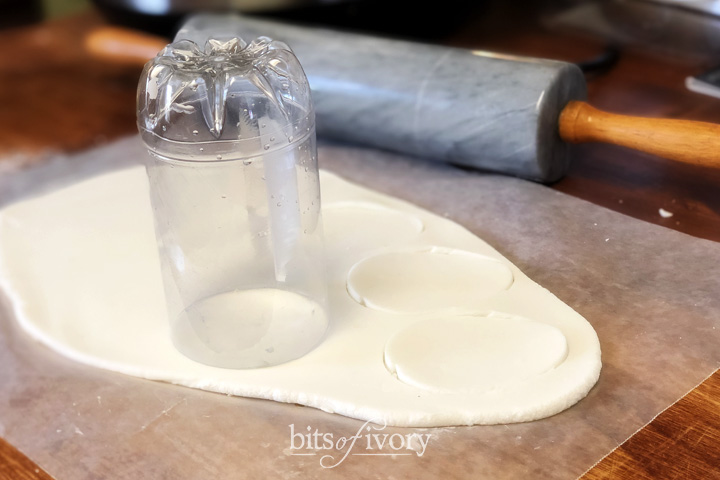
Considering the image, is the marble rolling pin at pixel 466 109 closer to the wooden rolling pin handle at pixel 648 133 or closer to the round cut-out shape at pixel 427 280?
the wooden rolling pin handle at pixel 648 133

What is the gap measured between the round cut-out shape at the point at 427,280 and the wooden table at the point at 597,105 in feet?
0.80

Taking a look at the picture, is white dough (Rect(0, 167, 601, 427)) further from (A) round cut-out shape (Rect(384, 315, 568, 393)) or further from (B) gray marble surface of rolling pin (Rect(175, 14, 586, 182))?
(B) gray marble surface of rolling pin (Rect(175, 14, 586, 182))

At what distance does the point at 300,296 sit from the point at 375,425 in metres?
0.19

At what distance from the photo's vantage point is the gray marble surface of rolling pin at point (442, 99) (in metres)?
1.09

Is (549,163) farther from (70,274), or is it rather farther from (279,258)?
(70,274)

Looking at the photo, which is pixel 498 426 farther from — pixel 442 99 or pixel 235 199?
pixel 442 99

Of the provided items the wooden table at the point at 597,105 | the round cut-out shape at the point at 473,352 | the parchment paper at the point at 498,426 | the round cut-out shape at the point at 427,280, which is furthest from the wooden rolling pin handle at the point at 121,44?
the round cut-out shape at the point at 473,352

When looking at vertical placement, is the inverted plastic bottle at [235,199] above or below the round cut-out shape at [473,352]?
above

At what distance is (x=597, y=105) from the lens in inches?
52.9

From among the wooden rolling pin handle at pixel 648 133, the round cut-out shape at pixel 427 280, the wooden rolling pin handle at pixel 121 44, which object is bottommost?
the round cut-out shape at pixel 427 280

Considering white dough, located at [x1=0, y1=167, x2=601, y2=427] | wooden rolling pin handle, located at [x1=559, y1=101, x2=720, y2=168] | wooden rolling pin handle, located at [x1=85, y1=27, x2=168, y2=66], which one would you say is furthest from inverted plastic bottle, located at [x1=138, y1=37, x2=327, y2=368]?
wooden rolling pin handle, located at [x1=85, y1=27, x2=168, y2=66]

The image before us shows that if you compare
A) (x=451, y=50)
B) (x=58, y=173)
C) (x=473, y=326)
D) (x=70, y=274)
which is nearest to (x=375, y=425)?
(x=473, y=326)

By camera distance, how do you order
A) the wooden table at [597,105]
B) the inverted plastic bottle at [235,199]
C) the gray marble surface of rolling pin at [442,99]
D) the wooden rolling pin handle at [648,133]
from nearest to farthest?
the wooden table at [597,105] → the inverted plastic bottle at [235,199] → the wooden rolling pin handle at [648,133] → the gray marble surface of rolling pin at [442,99]

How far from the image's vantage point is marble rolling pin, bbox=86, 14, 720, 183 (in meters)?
1.04
